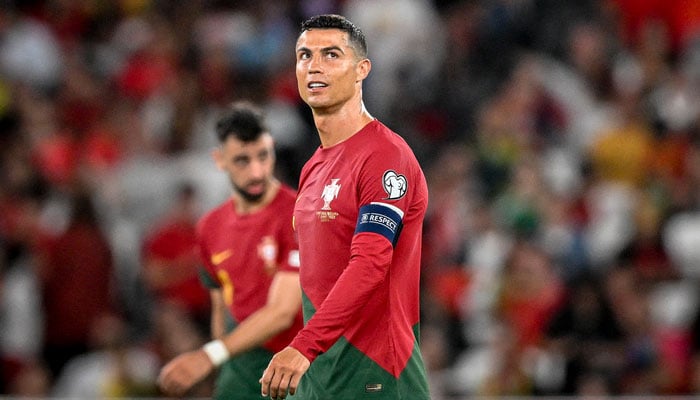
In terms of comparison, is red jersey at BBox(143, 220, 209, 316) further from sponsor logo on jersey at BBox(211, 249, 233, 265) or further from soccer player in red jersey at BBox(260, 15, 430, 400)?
soccer player in red jersey at BBox(260, 15, 430, 400)

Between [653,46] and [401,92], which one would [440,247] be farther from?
[653,46]

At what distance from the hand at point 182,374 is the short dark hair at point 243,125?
1.51 m

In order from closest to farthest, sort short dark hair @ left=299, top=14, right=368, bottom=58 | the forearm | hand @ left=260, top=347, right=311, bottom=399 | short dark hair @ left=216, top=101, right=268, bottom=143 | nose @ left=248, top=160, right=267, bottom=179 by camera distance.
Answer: hand @ left=260, top=347, right=311, bottom=399, the forearm, short dark hair @ left=299, top=14, right=368, bottom=58, nose @ left=248, top=160, right=267, bottom=179, short dark hair @ left=216, top=101, right=268, bottom=143

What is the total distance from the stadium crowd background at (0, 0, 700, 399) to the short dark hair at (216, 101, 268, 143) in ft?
10.3

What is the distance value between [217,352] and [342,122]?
1614 millimetres

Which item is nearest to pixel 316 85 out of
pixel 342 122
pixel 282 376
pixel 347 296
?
pixel 342 122

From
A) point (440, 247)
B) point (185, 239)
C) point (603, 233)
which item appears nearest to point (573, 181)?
point (603, 233)

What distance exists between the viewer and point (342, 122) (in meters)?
5.59

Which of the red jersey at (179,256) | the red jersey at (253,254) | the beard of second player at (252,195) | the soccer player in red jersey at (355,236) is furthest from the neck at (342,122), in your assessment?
the red jersey at (179,256)

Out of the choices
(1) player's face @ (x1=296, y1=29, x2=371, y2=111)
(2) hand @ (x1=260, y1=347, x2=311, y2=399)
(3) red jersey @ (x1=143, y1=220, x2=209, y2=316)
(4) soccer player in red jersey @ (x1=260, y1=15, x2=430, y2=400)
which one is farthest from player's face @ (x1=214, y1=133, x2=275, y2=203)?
(3) red jersey @ (x1=143, y1=220, x2=209, y2=316)

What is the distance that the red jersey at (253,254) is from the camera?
715 cm

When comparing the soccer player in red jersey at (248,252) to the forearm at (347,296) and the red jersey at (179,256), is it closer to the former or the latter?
the forearm at (347,296)

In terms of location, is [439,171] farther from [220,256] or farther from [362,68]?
[362,68]

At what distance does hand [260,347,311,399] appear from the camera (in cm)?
493
